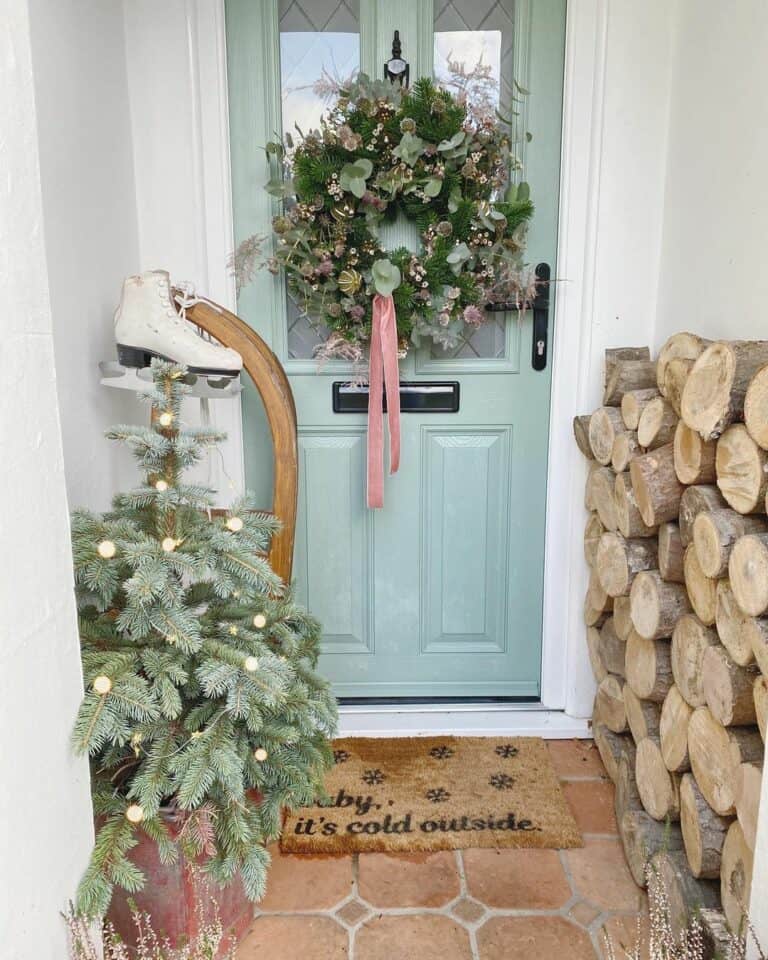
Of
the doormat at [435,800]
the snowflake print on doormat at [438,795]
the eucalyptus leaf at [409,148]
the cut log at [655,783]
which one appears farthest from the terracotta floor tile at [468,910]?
the eucalyptus leaf at [409,148]

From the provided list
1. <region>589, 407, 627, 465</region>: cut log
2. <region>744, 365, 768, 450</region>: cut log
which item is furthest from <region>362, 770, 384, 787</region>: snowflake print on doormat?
<region>744, 365, 768, 450</region>: cut log

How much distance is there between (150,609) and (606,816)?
1.32m

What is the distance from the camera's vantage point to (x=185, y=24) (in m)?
1.97

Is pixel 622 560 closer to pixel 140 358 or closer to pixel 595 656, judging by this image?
pixel 595 656

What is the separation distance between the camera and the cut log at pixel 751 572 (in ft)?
3.90

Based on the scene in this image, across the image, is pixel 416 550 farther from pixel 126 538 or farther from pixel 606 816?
pixel 126 538

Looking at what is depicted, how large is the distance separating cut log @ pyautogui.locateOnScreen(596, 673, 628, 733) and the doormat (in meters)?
0.23

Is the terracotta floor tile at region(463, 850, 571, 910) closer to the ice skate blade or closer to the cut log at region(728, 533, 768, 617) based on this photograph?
the cut log at region(728, 533, 768, 617)

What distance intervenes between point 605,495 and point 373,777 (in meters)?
0.98

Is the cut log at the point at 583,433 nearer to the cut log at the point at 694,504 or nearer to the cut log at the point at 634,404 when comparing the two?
the cut log at the point at 634,404

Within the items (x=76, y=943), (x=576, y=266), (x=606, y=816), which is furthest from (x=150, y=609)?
(x=576, y=266)

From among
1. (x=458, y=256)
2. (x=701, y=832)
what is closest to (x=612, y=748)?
(x=701, y=832)

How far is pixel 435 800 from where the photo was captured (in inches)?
78.4

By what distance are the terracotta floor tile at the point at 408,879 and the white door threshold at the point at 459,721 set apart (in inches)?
19.3
